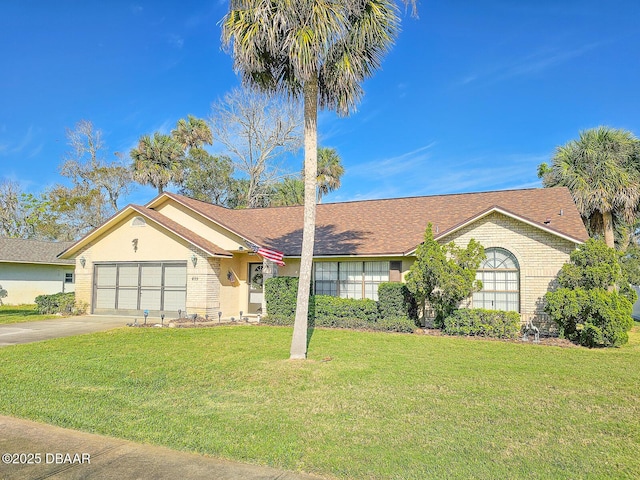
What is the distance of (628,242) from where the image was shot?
3422 cm

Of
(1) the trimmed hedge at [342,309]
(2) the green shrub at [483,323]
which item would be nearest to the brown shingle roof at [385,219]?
(1) the trimmed hedge at [342,309]

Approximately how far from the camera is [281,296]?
54.7ft

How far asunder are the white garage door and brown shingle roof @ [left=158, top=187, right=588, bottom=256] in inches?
118

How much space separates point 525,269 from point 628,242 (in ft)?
85.3

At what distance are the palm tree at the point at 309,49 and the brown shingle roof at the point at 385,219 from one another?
6.92m

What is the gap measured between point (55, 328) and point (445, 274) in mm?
13315

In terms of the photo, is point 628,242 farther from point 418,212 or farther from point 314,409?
point 314,409

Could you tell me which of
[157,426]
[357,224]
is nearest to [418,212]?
[357,224]

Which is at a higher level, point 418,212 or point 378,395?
point 418,212

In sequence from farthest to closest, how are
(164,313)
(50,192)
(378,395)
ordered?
(50,192), (164,313), (378,395)

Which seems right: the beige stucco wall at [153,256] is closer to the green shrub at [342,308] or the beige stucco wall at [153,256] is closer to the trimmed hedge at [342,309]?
the trimmed hedge at [342,309]

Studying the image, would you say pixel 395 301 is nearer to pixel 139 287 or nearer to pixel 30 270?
pixel 139 287

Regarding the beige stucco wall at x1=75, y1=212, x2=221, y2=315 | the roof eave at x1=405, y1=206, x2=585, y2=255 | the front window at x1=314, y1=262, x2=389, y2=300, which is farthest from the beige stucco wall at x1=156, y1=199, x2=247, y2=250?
the roof eave at x1=405, y1=206, x2=585, y2=255

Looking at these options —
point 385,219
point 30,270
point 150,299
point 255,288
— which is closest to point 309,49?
point 385,219
